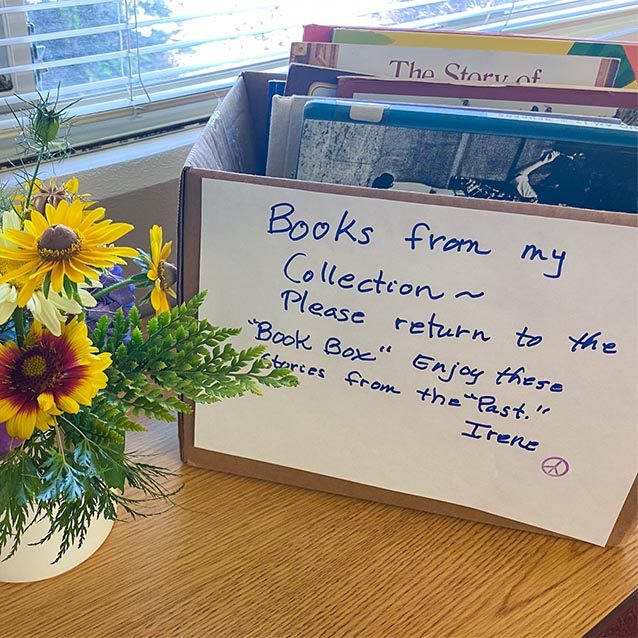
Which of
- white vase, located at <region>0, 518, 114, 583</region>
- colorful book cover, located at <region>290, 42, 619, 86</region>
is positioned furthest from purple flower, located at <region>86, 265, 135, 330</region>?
colorful book cover, located at <region>290, 42, 619, 86</region>

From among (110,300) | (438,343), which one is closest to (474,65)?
(438,343)

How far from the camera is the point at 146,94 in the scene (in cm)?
82

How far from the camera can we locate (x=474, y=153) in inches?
20.8

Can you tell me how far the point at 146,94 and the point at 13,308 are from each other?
51cm

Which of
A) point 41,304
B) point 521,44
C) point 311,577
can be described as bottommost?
point 311,577

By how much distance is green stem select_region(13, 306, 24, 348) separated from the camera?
415 millimetres

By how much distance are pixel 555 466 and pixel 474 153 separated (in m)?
0.25

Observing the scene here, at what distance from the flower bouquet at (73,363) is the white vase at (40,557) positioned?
71 mm

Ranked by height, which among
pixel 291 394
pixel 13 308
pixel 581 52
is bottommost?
pixel 291 394

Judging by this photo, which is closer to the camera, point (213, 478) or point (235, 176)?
point (235, 176)

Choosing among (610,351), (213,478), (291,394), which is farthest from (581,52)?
(213,478)

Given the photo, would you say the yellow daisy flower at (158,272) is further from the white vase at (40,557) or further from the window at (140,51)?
the window at (140,51)

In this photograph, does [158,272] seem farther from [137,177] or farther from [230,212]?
[137,177]

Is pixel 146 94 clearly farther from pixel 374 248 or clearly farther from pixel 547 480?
pixel 547 480
